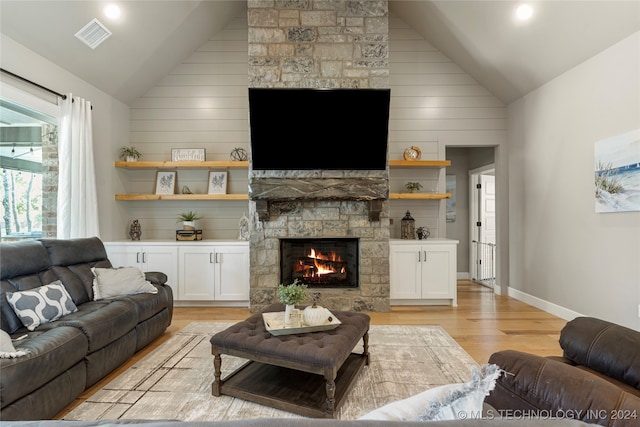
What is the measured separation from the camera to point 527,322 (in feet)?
12.2

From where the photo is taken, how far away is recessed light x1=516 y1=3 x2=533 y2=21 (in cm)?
339

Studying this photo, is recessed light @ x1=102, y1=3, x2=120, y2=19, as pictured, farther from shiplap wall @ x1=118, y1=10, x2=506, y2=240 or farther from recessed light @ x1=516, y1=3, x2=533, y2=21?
recessed light @ x1=516, y1=3, x2=533, y2=21

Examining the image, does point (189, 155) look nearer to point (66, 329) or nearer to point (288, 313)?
point (66, 329)

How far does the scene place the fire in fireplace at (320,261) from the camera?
434cm

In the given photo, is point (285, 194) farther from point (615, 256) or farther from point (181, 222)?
point (615, 256)

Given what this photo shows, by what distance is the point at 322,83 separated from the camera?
409 cm

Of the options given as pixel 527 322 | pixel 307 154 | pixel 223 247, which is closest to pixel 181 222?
pixel 223 247

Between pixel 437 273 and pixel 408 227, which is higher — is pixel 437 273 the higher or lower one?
the lower one

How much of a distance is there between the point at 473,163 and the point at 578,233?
285 centimetres

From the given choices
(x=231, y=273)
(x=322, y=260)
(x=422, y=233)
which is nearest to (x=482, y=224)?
(x=422, y=233)

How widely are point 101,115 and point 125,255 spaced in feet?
6.17

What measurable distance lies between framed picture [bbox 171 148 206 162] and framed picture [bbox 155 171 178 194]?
25cm

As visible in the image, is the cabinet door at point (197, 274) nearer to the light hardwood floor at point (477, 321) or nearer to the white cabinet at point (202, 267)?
the white cabinet at point (202, 267)

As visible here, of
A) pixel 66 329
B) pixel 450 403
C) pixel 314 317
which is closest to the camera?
pixel 450 403
